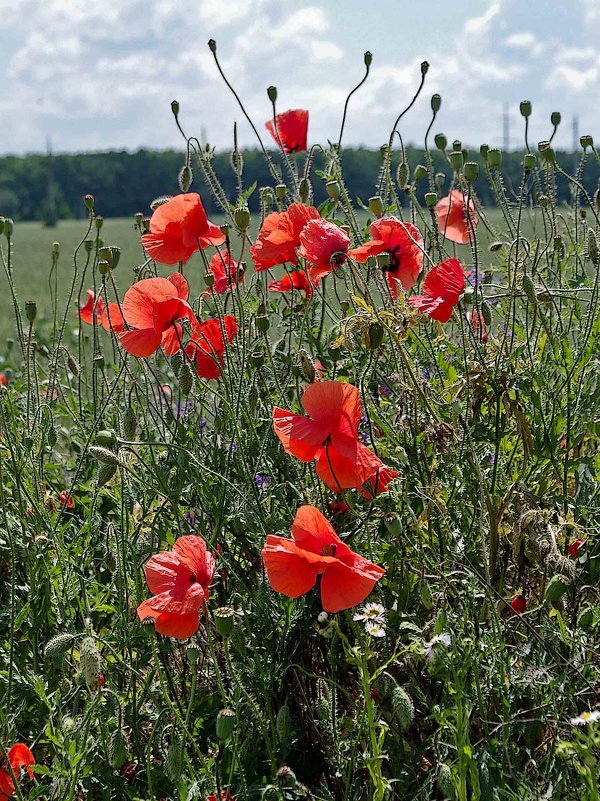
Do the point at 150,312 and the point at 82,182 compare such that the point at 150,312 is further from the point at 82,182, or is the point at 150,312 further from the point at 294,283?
the point at 82,182

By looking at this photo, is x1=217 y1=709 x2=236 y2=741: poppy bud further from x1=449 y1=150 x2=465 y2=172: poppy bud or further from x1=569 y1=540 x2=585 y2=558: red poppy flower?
x1=449 y1=150 x2=465 y2=172: poppy bud

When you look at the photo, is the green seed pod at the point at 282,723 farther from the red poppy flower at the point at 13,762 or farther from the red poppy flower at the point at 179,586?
the red poppy flower at the point at 13,762

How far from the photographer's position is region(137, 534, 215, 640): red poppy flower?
4.64 ft

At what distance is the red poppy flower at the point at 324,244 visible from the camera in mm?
1744

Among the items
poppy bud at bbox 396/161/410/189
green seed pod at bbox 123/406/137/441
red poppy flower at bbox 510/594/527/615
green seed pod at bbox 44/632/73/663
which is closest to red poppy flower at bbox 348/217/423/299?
poppy bud at bbox 396/161/410/189

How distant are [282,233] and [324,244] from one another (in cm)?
18

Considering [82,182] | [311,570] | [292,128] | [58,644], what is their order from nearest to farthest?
[311,570] → [58,644] → [292,128] → [82,182]

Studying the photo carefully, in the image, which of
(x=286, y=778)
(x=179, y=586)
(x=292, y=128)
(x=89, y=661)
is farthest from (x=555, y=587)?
(x=292, y=128)

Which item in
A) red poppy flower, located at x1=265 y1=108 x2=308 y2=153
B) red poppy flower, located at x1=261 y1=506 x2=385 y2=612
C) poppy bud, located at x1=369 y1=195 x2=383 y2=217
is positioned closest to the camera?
red poppy flower, located at x1=261 y1=506 x2=385 y2=612

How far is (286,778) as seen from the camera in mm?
1288

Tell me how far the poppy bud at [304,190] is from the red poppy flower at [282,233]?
0.58 ft

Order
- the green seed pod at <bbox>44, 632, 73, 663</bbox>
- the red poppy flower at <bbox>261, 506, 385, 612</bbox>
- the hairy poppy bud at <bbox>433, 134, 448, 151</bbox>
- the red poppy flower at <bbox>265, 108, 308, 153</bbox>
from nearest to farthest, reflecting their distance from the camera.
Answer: the red poppy flower at <bbox>261, 506, 385, 612</bbox>
the green seed pod at <bbox>44, 632, 73, 663</bbox>
the hairy poppy bud at <bbox>433, 134, 448, 151</bbox>
the red poppy flower at <bbox>265, 108, 308, 153</bbox>

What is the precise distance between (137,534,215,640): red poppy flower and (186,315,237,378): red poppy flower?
0.52 metres

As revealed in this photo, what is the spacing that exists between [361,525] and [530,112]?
3.25ft
